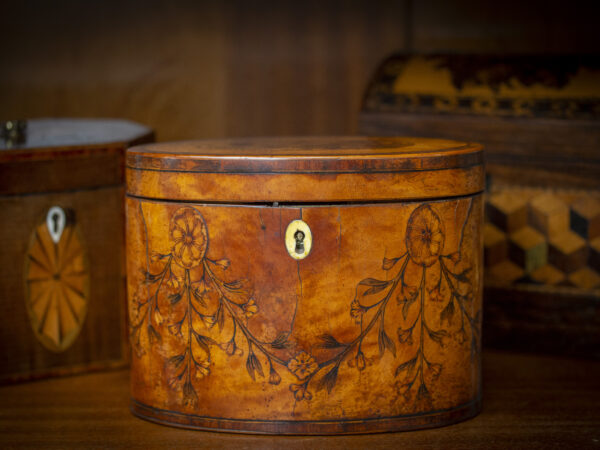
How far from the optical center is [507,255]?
168cm

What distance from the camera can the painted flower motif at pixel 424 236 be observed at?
1227 millimetres

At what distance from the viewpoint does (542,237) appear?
165cm

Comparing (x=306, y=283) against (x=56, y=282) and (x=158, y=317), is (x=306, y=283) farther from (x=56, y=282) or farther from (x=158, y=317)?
(x=56, y=282)

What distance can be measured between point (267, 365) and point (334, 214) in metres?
0.23

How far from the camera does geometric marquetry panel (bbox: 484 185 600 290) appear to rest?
1621mm

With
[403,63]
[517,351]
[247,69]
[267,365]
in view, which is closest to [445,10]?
[403,63]

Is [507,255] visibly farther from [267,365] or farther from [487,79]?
[267,365]

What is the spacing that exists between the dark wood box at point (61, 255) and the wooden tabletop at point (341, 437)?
55 mm

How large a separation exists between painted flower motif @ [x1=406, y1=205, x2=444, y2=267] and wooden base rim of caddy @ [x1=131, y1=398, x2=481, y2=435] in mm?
224

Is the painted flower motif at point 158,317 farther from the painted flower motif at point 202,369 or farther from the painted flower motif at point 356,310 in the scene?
the painted flower motif at point 356,310

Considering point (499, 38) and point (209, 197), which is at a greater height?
point (499, 38)

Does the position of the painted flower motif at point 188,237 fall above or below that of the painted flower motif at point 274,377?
above

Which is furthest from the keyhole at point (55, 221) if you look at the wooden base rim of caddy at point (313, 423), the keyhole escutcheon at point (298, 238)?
the keyhole escutcheon at point (298, 238)

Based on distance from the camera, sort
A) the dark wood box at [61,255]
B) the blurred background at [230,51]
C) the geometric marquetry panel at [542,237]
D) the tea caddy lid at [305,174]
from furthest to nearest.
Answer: the blurred background at [230,51]
the geometric marquetry panel at [542,237]
the dark wood box at [61,255]
the tea caddy lid at [305,174]
